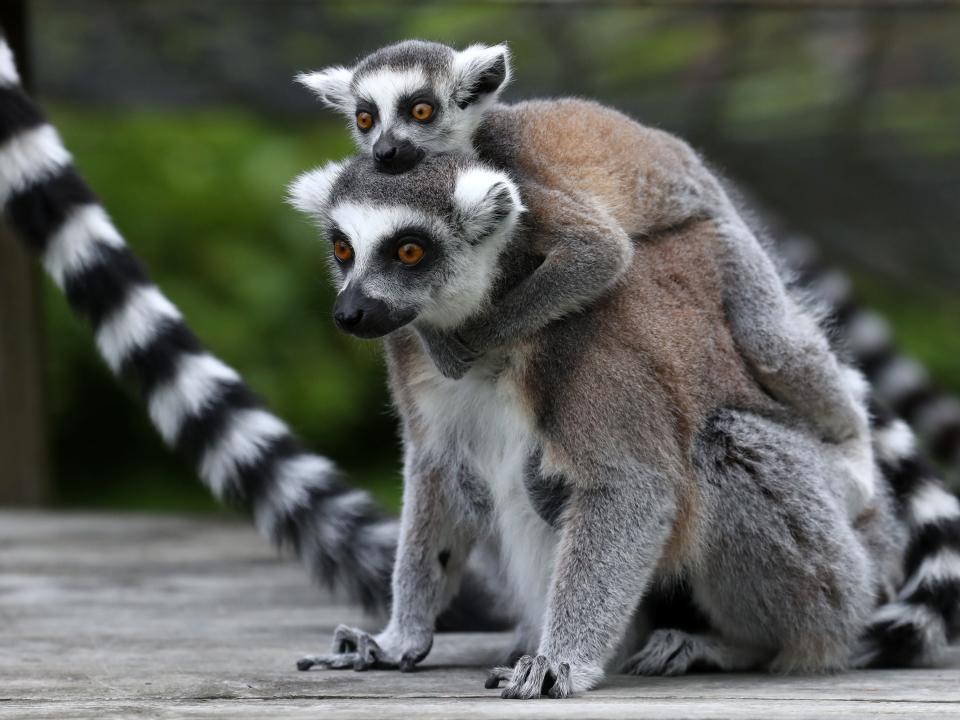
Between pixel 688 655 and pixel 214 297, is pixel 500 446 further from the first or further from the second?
pixel 214 297

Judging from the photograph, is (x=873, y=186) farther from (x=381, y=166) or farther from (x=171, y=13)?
(x=381, y=166)

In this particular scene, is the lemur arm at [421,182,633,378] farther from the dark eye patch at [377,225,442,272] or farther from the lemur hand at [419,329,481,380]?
the dark eye patch at [377,225,442,272]

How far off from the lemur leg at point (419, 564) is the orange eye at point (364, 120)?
0.81 m

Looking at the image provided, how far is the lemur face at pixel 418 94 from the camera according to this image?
10.9 feet

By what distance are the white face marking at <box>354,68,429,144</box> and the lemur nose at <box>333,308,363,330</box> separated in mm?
591

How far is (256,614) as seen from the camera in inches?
167

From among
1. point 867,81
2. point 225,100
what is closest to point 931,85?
point 867,81

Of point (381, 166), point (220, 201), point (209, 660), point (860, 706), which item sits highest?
point (381, 166)

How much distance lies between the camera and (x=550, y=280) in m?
3.06

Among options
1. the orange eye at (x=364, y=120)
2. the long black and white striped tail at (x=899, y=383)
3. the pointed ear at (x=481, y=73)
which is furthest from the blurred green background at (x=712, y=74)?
the orange eye at (x=364, y=120)

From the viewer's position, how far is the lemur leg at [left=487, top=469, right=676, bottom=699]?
303 centimetres

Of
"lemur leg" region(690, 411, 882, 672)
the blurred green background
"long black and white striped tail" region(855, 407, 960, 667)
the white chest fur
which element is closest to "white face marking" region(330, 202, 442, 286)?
the white chest fur

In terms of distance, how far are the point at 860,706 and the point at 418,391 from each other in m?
1.22

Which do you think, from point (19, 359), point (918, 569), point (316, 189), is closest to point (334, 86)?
point (316, 189)
